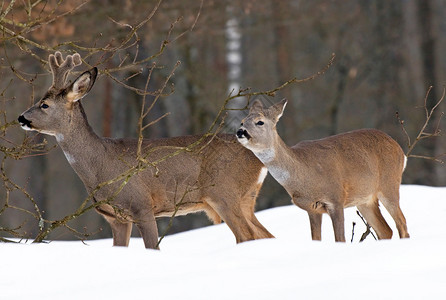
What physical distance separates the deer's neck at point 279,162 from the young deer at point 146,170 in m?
0.27

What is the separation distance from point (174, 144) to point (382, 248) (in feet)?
10.9

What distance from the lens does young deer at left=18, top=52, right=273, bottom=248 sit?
29.7 feet

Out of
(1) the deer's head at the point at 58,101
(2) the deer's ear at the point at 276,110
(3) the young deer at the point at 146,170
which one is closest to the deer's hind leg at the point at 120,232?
(3) the young deer at the point at 146,170

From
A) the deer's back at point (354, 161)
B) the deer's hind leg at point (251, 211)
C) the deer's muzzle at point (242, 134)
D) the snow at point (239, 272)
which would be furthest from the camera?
the deer's hind leg at point (251, 211)

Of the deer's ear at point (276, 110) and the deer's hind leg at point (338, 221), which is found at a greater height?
the deer's ear at point (276, 110)

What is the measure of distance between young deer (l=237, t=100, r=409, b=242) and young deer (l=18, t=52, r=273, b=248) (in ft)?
1.04

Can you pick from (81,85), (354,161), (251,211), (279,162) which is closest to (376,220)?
(354,161)

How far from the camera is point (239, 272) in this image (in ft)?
20.6

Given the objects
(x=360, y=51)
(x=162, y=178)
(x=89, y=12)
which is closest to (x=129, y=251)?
(x=162, y=178)

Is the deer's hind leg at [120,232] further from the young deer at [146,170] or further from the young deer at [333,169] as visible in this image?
the young deer at [333,169]

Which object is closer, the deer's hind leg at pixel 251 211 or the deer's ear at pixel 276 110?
the deer's ear at pixel 276 110

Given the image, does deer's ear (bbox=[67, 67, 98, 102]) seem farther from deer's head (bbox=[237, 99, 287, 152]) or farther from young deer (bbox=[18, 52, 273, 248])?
deer's head (bbox=[237, 99, 287, 152])

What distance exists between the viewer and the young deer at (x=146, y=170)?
356 inches

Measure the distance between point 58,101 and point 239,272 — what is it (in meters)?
3.40
